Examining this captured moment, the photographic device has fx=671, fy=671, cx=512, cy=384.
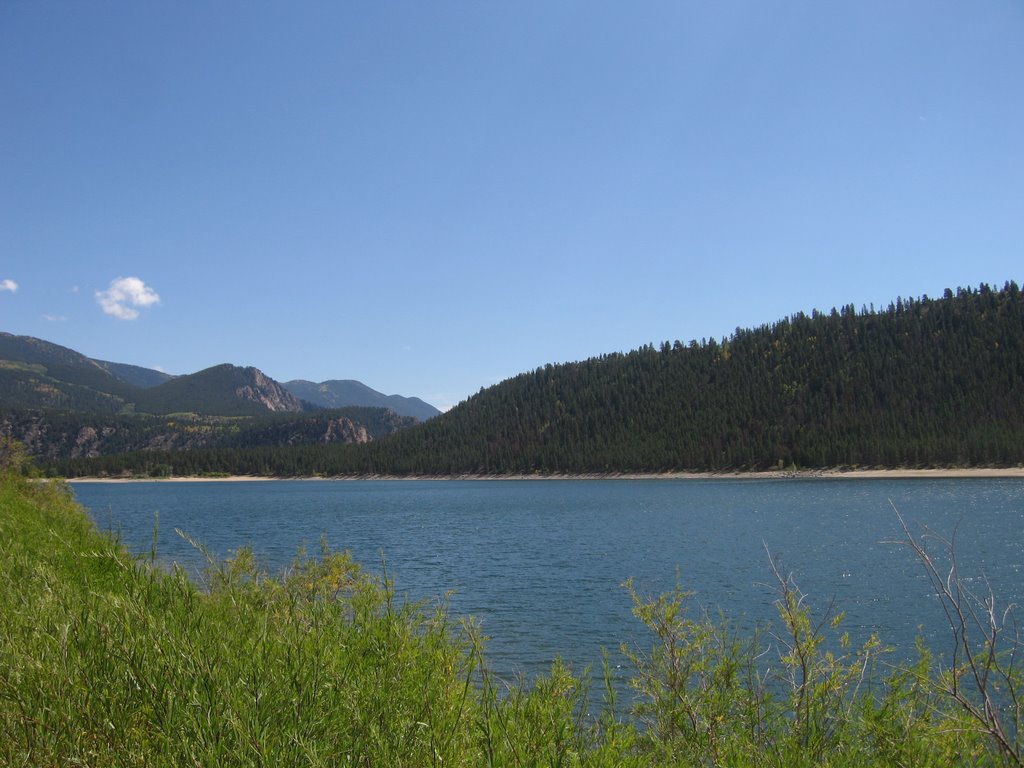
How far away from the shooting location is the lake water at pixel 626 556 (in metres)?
23.8

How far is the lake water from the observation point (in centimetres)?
2377

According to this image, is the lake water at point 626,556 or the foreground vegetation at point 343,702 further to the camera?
the lake water at point 626,556

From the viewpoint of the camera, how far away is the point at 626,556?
42.8 metres

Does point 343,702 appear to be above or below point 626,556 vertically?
above

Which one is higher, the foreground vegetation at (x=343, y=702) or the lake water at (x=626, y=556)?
the foreground vegetation at (x=343, y=702)

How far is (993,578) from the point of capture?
31.9 m

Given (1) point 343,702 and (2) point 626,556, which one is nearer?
(1) point 343,702

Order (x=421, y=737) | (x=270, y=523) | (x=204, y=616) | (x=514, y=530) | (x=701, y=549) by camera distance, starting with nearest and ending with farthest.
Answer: (x=421, y=737) < (x=204, y=616) < (x=701, y=549) < (x=514, y=530) < (x=270, y=523)

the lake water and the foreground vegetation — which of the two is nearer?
the foreground vegetation

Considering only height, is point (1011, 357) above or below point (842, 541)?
above

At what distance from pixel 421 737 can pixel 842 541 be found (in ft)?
163

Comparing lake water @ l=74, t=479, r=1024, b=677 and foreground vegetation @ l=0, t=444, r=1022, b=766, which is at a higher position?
foreground vegetation @ l=0, t=444, r=1022, b=766

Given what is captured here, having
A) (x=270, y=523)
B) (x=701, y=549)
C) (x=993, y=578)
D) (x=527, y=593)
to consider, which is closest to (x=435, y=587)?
(x=527, y=593)

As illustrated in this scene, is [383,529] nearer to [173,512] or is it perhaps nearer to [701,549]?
[701,549]
